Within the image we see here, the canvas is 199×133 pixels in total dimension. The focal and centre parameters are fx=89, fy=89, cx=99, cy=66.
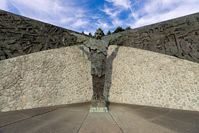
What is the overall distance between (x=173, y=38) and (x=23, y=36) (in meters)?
8.78

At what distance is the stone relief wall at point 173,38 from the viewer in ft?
15.8

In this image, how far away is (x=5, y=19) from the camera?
4762mm

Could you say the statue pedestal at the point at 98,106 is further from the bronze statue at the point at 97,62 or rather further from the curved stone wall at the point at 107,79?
the curved stone wall at the point at 107,79

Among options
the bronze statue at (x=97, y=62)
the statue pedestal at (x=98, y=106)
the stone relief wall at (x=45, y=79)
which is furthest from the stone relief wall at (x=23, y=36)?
the statue pedestal at (x=98, y=106)

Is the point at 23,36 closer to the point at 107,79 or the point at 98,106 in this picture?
the point at 98,106

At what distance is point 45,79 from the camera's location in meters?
5.22

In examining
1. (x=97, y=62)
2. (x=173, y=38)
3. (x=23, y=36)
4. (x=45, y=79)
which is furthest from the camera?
(x=173, y=38)

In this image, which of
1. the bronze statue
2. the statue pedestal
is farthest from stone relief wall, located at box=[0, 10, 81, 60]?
the statue pedestal

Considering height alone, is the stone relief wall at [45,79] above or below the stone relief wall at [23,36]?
below

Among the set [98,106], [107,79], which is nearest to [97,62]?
[98,106]

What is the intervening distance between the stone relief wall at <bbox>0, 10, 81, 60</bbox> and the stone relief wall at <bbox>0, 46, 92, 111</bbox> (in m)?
0.36

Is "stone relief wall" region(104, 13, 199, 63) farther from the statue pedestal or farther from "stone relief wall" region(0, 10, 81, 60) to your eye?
"stone relief wall" region(0, 10, 81, 60)

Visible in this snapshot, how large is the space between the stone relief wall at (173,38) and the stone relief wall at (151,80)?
14.8 inches

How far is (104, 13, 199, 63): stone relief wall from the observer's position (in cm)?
482
